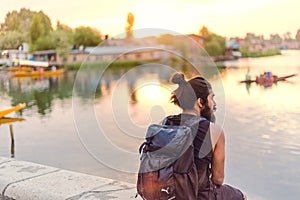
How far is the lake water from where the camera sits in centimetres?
171

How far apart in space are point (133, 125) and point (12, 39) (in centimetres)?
2550

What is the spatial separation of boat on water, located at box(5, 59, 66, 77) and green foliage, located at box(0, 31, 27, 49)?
4.71 meters

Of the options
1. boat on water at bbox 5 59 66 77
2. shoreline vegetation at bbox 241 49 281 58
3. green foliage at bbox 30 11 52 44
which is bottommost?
boat on water at bbox 5 59 66 77

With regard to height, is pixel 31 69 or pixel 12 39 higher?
pixel 12 39

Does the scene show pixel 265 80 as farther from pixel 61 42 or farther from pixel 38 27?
pixel 38 27

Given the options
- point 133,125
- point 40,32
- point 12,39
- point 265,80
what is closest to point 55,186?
point 133,125

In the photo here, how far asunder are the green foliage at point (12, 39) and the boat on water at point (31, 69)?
471cm

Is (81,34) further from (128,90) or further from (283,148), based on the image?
(128,90)

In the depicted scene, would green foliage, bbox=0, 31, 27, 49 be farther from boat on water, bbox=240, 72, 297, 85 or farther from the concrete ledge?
the concrete ledge

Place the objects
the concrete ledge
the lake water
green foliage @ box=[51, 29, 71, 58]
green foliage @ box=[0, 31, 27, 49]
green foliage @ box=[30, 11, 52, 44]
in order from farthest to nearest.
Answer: green foliage @ box=[51, 29, 71, 58]
green foliage @ box=[30, 11, 52, 44]
green foliage @ box=[0, 31, 27, 49]
the concrete ledge
the lake water

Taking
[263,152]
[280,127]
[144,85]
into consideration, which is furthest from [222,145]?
[280,127]

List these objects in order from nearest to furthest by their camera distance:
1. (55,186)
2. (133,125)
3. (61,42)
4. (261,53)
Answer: (133,125) → (55,186) → (61,42) → (261,53)

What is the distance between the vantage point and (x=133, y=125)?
1.59 meters

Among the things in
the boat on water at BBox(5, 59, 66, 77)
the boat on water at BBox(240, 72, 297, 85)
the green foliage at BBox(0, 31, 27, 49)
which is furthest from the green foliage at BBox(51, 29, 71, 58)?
the boat on water at BBox(240, 72, 297, 85)
